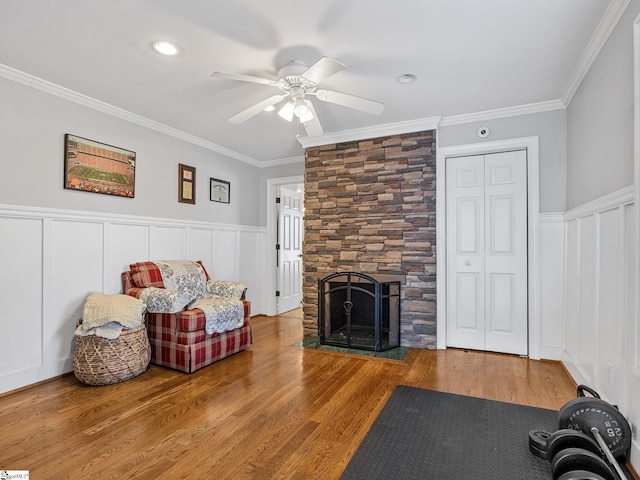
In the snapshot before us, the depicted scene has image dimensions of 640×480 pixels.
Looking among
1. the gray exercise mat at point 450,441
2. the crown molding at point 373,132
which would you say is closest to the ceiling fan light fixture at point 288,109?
the crown molding at point 373,132

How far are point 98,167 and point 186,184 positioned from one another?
104 cm

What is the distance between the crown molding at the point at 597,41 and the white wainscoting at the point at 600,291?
0.98 metres

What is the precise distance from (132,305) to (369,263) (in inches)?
94.7

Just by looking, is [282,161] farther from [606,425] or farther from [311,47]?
[606,425]

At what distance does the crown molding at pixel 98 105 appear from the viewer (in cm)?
258

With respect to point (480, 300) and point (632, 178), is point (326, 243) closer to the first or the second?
point (480, 300)

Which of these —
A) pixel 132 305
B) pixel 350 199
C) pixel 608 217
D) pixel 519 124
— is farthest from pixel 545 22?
pixel 132 305

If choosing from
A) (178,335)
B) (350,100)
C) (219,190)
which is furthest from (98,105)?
(350,100)

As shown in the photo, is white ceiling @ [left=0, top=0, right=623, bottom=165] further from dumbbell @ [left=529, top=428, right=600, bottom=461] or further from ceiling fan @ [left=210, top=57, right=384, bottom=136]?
dumbbell @ [left=529, top=428, right=600, bottom=461]

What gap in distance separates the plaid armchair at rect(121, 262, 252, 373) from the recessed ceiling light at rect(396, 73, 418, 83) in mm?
2603

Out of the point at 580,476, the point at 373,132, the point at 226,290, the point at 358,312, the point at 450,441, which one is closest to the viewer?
the point at 580,476

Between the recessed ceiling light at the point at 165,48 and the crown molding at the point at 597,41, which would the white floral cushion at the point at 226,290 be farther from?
the crown molding at the point at 597,41

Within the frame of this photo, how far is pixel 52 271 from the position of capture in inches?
110

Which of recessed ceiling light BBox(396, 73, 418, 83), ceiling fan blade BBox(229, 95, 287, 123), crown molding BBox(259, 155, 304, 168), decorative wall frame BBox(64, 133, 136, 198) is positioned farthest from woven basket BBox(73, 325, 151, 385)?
crown molding BBox(259, 155, 304, 168)
